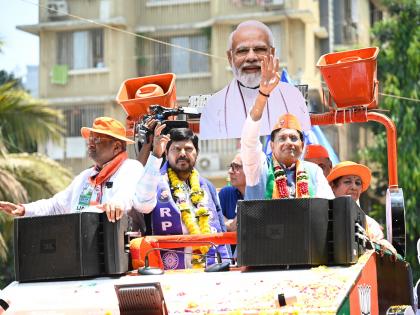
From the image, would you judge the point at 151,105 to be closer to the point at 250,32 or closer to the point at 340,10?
the point at 250,32

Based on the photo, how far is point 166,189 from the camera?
28.2ft

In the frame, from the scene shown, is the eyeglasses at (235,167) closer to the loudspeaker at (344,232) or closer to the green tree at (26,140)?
the loudspeaker at (344,232)

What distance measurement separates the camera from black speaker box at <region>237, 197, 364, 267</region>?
7.27m

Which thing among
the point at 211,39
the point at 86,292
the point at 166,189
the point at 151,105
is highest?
the point at 211,39

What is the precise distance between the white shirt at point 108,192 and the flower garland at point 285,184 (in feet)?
3.06

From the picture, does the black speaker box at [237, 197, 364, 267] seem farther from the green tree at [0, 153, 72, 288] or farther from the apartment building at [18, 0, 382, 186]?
the apartment building at [18, 0, 382, 186]

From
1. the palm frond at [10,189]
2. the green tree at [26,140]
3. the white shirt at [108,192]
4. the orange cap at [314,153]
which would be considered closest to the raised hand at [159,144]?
the white shirt at [108,192]

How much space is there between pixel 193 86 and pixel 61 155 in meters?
4.43

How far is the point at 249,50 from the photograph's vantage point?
30.1 feet

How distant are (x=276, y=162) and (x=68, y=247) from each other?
5.15ft

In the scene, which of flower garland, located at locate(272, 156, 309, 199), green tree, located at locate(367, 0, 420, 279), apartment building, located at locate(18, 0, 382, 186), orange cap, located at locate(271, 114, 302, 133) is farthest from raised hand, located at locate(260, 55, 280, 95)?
apartment building, located at locate(18, 0, 382, 186)

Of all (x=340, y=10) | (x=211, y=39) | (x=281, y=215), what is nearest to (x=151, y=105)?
(x=281, y=215)

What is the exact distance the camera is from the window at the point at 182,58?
36.6 meters

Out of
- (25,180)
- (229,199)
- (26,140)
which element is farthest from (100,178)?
(26,140)
